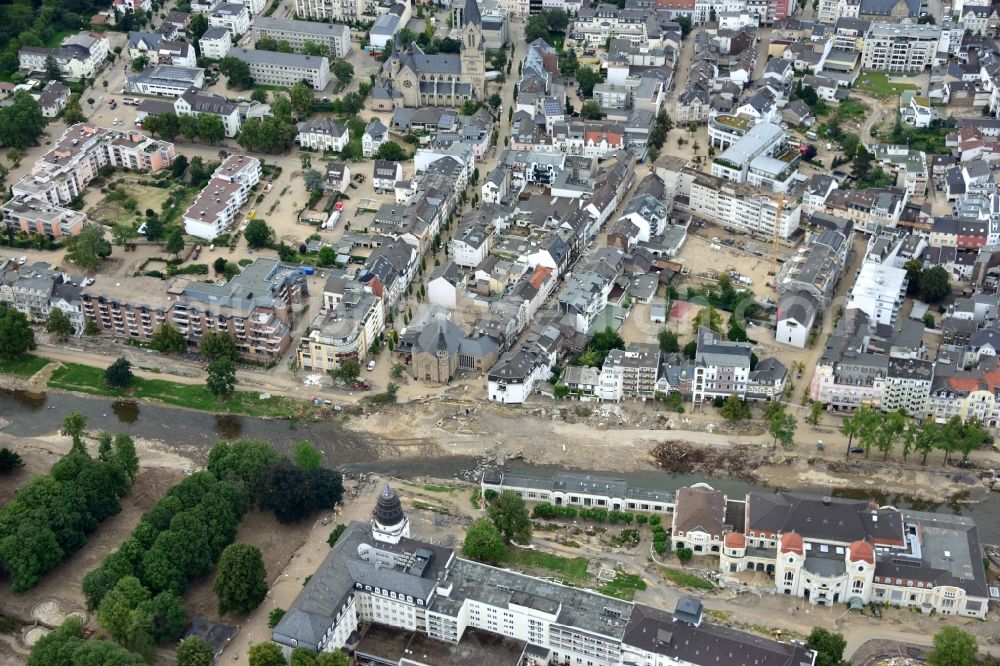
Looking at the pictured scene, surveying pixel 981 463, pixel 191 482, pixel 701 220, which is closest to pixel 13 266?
pixel 191 482

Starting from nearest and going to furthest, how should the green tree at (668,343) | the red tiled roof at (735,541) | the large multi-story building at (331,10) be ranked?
the red tiled roof at (735,541)
the green tree at (668,343)
the large multi-story building at (331,10)

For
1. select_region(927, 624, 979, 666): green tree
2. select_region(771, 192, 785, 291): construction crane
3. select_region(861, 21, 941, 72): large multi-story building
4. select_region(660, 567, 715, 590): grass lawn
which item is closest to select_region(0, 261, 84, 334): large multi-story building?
select_region(660, 567, 715, 590): grass lawn

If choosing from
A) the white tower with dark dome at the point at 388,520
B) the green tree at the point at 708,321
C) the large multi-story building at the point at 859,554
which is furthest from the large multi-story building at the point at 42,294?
the large multi-story building at the point at 859,554

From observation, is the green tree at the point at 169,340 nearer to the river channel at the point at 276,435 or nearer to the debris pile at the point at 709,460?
the river channel at the point at 276,435

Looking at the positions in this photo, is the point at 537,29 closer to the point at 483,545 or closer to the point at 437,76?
the point at 437,76

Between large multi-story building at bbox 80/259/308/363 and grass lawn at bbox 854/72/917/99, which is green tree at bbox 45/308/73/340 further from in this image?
grass lawn at bbox 854/72/917/99

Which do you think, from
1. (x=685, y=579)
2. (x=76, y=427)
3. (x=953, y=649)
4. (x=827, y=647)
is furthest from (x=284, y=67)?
(x=953, y=649)
